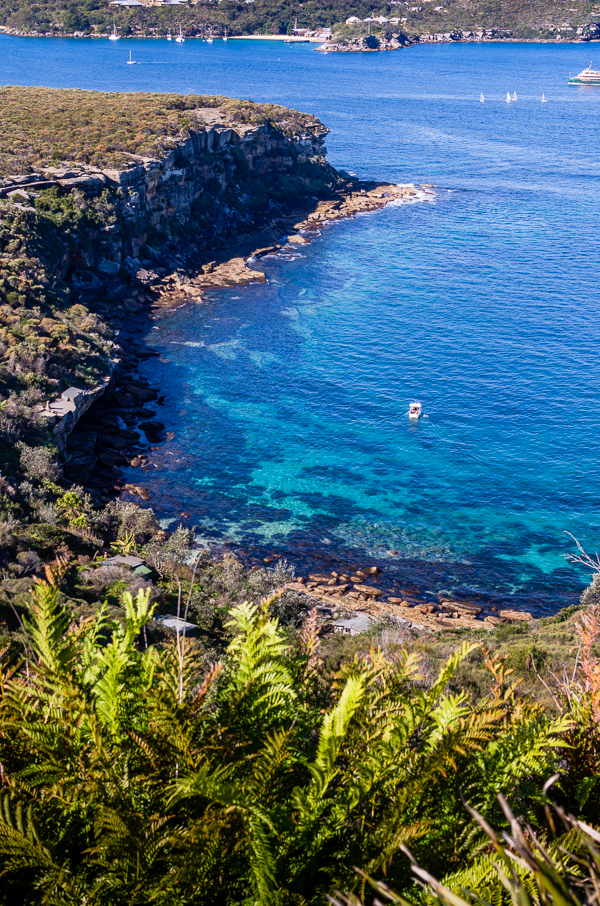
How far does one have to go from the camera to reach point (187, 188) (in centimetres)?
6056

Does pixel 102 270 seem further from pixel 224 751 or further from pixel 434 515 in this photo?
pixel 224 751

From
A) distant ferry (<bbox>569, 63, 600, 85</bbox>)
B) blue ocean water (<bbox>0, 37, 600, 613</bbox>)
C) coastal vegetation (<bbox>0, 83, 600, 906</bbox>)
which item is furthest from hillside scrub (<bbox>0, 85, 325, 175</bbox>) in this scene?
distant ferry (<bbox>569, 63, 600, 85</bbox>)

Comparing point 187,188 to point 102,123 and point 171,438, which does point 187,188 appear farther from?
point 171,438

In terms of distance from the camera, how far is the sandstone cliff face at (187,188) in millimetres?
49000

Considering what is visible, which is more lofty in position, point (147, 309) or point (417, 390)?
point (147, 309)

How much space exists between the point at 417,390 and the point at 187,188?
32.6 m

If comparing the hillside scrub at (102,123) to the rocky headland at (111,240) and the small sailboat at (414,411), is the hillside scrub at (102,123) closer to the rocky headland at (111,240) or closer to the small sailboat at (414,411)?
the rocky headland at (111,240)

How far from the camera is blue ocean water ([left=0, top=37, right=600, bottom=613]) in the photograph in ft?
95.7

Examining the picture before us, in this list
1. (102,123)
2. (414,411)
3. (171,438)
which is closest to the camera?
(171,438)

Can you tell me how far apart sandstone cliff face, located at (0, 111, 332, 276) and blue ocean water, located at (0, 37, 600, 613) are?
745 cm

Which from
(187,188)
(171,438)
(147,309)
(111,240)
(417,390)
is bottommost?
(171,438)

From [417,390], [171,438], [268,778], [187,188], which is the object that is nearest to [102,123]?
[187,188]

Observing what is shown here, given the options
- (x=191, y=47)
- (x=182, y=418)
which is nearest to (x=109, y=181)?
(x=182, y=418)

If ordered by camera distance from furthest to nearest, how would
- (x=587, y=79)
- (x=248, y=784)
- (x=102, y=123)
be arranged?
(x=587, y=79) < (x=102, y=123) < (x=248, y=784)
